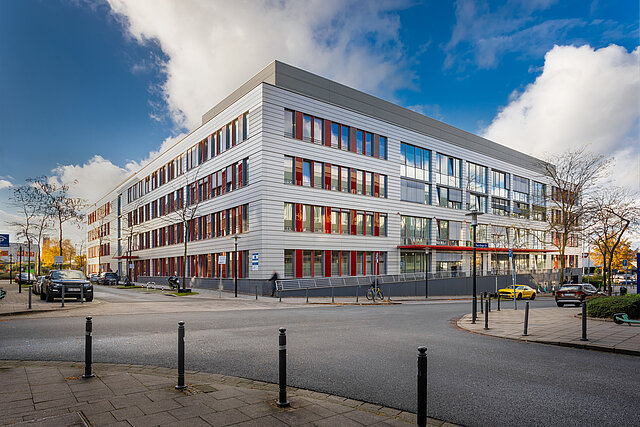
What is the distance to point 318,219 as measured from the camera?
119 feet

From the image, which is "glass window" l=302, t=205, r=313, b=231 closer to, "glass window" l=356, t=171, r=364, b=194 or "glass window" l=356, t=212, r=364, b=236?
"glass window" l=356, t=212, r=364, b=236

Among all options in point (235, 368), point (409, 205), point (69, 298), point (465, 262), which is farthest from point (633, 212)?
point (69, 298)

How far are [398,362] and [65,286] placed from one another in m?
21.0

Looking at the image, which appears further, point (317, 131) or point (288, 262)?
point (317, 131)

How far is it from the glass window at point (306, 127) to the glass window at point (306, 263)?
9.68 metres

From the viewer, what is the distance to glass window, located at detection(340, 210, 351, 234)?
3804 cm

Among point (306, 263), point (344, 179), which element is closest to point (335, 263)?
point (306, 263)

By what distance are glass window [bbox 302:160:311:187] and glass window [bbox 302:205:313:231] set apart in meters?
1.94

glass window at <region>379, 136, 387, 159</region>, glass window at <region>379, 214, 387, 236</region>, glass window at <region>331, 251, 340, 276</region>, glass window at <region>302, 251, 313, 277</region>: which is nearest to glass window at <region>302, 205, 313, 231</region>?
glass window at <region>302, 251, 313, 277</region>

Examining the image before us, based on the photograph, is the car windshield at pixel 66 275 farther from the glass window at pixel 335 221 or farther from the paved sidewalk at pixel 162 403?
the glass window at pixel 335 221

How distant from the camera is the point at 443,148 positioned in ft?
160

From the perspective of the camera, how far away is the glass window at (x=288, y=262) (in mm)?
34094

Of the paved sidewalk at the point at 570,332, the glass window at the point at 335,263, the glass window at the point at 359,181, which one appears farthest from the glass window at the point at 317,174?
the paved sidewalk at the point at 570,332

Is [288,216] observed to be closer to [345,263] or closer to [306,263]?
[306,263]
